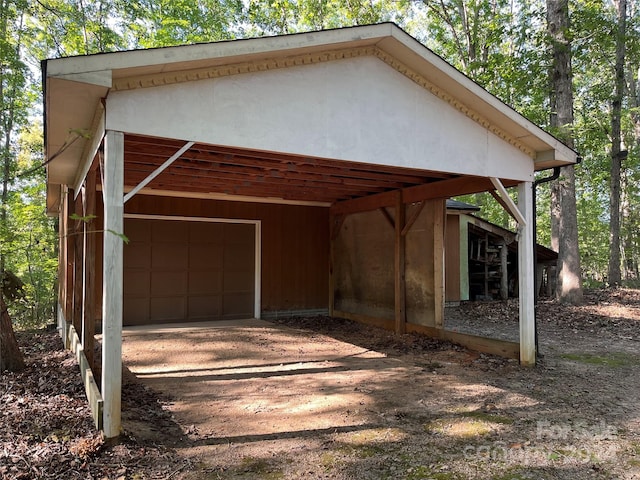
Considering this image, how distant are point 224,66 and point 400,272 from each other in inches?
188

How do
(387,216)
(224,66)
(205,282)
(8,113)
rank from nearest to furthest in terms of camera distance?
(224,66) → (387,216) → (205,282) → (8,113)

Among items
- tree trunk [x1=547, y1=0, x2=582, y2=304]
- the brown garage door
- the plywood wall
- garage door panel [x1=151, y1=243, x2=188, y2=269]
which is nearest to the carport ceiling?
the plywood wall

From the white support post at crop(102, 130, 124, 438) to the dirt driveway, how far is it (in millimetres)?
361

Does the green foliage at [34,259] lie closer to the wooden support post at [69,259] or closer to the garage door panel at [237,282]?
the wooden support post at [69,259]

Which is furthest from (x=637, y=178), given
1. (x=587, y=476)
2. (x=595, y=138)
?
(x=587, y=476)

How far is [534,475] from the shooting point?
2754mm

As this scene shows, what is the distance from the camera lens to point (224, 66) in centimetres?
377

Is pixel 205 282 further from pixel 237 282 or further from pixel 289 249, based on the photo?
pixel 289 249

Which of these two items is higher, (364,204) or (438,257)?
(364,204)

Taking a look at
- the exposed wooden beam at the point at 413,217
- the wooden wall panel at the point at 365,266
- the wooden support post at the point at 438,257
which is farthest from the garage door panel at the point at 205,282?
the wooden support post at the point at 438,257

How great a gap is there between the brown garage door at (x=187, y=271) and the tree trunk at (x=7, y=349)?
3122 millimetres

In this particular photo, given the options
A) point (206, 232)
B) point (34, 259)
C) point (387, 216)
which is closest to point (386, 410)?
point (387, 216)

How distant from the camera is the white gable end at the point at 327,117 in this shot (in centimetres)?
355

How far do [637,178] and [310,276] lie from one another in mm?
16217
